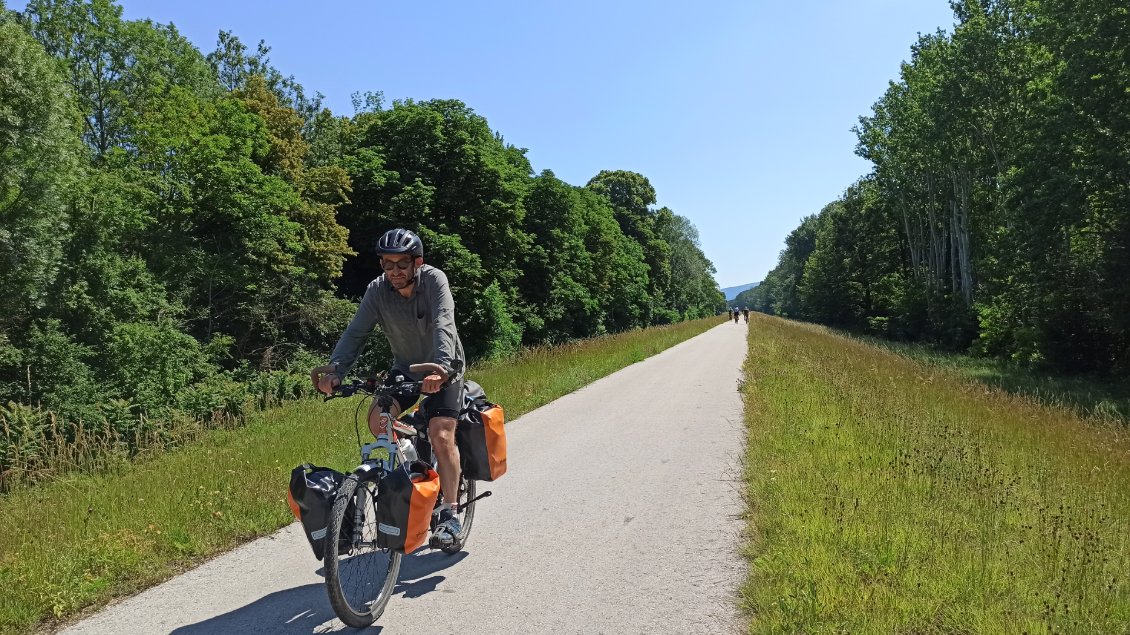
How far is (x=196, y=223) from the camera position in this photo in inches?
784

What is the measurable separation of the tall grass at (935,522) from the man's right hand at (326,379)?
8.89ft

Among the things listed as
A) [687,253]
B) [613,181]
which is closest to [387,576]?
[613,181]

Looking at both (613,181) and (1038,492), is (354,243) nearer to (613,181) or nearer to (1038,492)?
(1038,492)

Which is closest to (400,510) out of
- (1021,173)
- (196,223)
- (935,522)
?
(935,522)

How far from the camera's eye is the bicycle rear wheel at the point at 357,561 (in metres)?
3.11

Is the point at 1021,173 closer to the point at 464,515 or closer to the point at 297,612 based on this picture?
the point at 464,515

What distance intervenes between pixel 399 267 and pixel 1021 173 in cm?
2331

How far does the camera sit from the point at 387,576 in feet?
11.6

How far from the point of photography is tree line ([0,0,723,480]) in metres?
15.0

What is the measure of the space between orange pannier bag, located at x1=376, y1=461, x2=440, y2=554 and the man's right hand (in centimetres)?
73

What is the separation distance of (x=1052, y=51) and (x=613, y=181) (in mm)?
44076

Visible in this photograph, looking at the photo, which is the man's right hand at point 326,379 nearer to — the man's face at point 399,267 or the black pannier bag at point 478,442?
the man's face at point 399,267

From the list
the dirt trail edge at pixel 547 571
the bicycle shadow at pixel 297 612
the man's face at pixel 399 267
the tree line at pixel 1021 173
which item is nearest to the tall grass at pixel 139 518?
the dirt trail edge at pixel 547 571

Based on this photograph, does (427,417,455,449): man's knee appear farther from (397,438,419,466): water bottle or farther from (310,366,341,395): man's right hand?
(310,366,341,395): man's right hand
